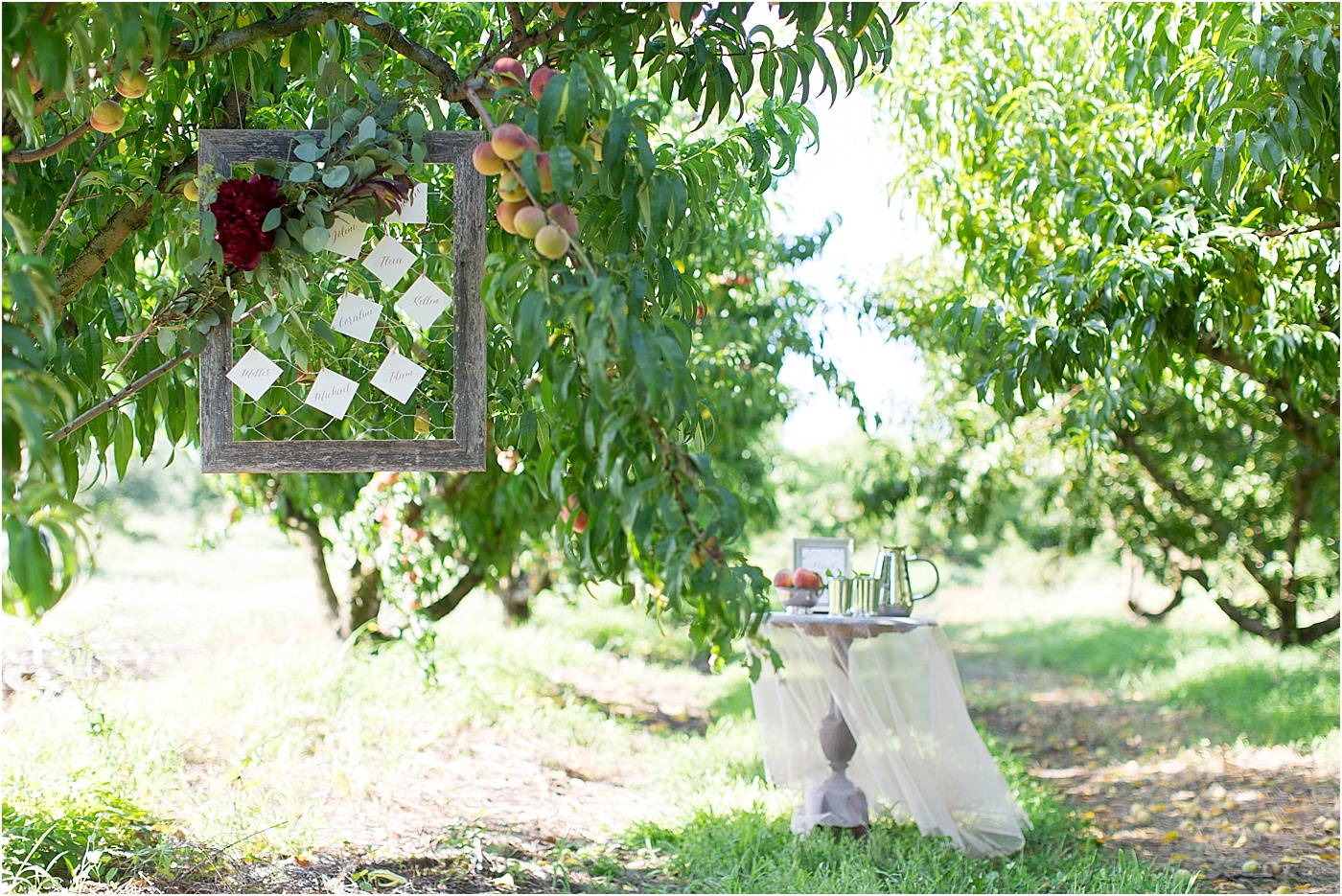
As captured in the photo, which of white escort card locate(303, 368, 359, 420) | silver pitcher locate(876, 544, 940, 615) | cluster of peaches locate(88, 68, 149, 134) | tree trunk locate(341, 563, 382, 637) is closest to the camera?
cluster of peaches locate(88, 68, 149, 134)

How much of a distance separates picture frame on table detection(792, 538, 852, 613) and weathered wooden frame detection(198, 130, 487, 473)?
7.81 ft

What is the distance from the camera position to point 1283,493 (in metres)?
6.62

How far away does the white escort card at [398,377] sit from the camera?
5.48 ft

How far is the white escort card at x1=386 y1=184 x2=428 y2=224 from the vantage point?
64.6 inches

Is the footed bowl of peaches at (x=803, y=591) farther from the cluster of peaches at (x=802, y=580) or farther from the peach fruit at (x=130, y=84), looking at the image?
the peach fruit at (x=130, y=84)

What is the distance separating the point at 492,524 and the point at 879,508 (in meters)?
2.63

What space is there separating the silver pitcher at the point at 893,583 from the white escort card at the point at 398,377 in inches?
90.2

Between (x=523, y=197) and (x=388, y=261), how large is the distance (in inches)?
15.4

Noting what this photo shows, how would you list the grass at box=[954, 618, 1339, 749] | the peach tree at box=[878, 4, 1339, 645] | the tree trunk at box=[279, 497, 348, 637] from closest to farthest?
the peach tree at box=[878, 4, 1339, 645]
the grass at box=[954, 618, 1339, 749]
the tree trunk at box=[279, 497, 348, 637]

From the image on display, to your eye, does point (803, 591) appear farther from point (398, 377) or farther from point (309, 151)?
point (309, 151)

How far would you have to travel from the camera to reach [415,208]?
165 cm

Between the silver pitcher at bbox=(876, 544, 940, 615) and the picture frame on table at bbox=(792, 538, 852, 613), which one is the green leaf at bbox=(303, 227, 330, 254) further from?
the picture frame on table at bbox=(792, 538, 852, 613)

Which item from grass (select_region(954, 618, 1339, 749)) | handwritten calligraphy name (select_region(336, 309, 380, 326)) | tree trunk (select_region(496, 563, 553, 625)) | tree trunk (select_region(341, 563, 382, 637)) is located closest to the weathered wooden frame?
handwritten calligraphy name (select_region(336, 309, 380, 326))

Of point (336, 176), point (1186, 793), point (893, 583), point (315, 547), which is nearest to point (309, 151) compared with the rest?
point (336, 176)
